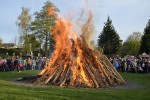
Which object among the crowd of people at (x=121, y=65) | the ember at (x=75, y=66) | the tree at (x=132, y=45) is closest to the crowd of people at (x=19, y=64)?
the crowd of people at (x=121, y=65)

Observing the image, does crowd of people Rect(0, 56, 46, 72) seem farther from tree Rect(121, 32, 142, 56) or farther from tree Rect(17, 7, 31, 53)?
tree Rect(121, 32, 142, 56)

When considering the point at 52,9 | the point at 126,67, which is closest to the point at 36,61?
the point at 126,67

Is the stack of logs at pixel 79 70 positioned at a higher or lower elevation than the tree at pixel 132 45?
lower

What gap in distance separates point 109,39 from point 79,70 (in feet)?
177

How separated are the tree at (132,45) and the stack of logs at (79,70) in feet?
249

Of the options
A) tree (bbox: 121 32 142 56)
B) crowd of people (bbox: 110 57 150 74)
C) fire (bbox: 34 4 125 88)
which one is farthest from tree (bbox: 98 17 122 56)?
fire (bbox: 34 4 125 88)

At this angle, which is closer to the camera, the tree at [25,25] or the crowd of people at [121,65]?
the crowd of people at [121,65]

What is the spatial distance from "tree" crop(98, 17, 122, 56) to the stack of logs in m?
50.1

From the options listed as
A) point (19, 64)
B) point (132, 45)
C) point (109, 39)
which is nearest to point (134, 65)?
point (19, 64)

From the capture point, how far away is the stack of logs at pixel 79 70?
18741 mm

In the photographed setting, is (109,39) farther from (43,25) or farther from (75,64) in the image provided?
(75,64)

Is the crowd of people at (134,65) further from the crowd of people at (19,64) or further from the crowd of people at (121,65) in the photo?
the crowd of people at (19,64)

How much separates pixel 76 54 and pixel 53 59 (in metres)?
1.73

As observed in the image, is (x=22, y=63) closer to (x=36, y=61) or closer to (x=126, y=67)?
(x=36, y=61)
